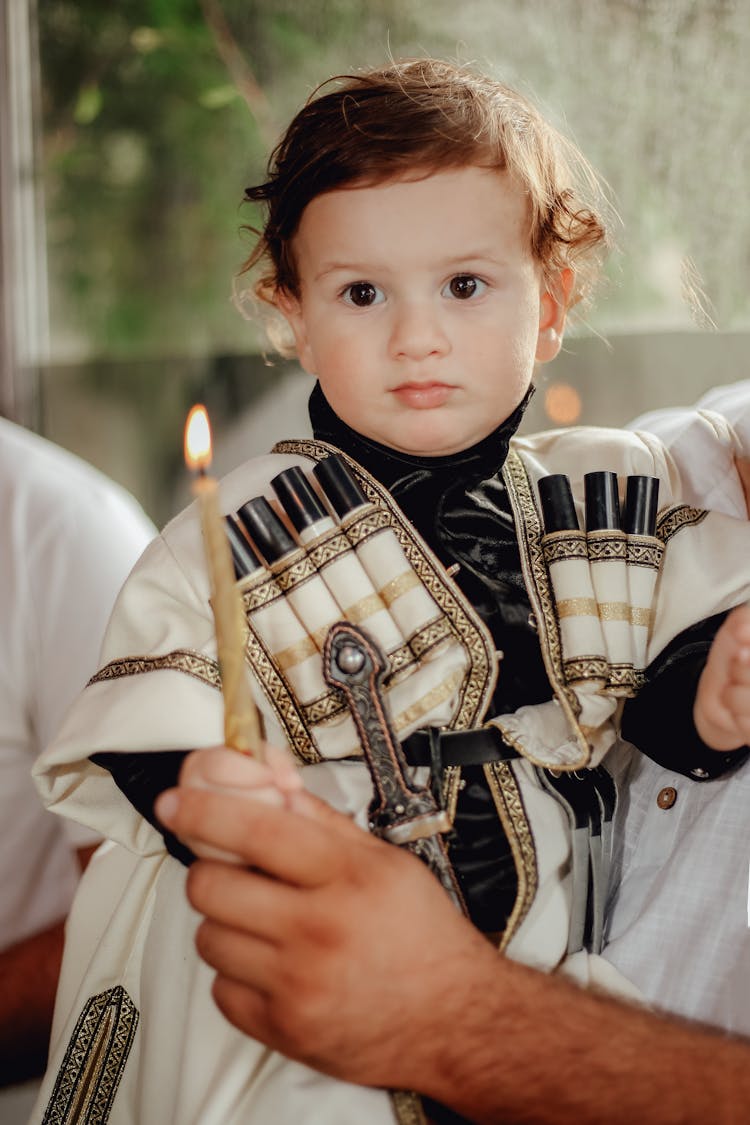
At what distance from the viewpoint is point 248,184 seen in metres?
1.79

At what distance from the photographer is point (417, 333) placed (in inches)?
32.7

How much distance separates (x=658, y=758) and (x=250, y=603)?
35 centimetres

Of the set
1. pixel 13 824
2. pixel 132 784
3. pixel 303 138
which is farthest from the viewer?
pixel 13 824

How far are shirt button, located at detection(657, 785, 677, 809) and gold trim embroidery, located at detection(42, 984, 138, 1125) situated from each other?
0.46 meters

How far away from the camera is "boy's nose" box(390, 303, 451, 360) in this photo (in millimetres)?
832

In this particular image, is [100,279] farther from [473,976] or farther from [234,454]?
[473,976]

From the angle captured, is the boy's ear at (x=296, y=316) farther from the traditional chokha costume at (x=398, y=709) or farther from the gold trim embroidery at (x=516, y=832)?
the gold trim embroidery at (x=516, y=832)

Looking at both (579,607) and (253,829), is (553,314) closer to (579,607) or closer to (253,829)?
(579,607)

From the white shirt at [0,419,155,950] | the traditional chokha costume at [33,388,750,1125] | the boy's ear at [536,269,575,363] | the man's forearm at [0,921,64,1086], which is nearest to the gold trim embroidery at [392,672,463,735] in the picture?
the traditional chokha costume at [33,388,750,1125]

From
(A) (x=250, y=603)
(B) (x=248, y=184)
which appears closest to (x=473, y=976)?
(A) (x=250, y=603)

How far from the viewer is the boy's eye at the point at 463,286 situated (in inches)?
34.2

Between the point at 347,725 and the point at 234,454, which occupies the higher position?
the point at 234,454

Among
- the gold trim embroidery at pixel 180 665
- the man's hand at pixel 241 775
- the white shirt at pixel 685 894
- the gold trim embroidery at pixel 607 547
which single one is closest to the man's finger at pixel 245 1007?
the man's hand at pixel 241 775

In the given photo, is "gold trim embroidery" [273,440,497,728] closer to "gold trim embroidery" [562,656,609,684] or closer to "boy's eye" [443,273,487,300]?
"gold trim embroidery" [562,656,609,684]
